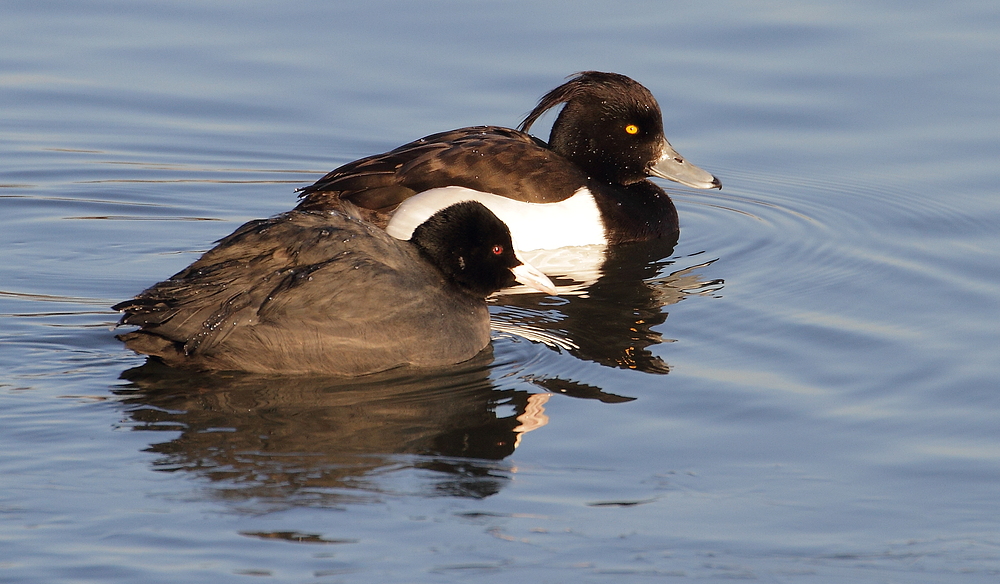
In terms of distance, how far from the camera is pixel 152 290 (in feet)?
28.8

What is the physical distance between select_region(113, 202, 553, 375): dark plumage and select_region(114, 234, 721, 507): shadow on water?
0.15m

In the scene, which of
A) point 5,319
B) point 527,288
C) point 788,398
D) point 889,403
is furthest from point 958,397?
point 5,319

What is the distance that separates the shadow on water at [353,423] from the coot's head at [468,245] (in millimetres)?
504

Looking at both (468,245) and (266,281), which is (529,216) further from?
(266,281)

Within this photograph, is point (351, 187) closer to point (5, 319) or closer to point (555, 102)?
point (555, 102)

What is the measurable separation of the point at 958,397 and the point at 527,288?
3.59 m

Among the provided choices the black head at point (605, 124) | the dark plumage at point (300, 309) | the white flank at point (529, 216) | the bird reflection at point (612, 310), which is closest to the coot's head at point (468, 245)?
the dark plumage at point (300, 309)

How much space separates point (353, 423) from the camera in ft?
26.4

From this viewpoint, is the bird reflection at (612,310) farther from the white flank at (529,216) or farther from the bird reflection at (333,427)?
the bird reflection at (333,427)

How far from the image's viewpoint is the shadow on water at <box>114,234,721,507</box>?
7238mm

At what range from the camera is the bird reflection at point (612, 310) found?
963 centimetres

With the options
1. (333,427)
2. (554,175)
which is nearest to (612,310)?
(554,175)

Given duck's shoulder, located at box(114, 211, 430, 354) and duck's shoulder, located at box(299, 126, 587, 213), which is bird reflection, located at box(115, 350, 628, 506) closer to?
duck's shoulder, located at box(114, 211, 430, 354)

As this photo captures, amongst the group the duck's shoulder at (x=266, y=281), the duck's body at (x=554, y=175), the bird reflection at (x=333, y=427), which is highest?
the duck's body at (x=554, y=175)
